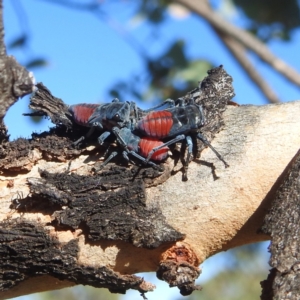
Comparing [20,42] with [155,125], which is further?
[20,42]

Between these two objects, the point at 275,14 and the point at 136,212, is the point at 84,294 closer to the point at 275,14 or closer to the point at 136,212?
the point at 275,14

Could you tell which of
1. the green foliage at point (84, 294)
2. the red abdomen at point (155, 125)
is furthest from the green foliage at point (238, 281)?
the red abdomen at point (155, 125)

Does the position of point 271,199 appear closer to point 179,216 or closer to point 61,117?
point 179,216

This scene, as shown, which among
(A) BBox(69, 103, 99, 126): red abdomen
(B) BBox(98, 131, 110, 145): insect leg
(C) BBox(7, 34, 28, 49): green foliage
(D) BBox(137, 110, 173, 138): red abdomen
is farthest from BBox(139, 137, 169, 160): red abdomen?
(C) BBox(7, 34, 28, 49): green foliage

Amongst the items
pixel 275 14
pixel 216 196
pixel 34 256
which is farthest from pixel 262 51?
pixel 34 256

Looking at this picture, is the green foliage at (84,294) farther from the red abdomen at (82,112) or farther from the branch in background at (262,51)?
the red abdomen at (82,112)

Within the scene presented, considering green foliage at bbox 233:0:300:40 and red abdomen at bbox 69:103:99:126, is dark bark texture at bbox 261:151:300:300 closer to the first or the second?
red abdomen at bbox 69:103:99:126
